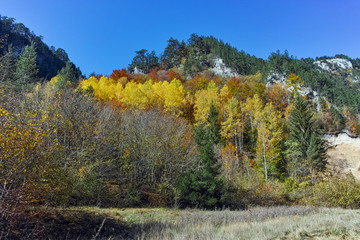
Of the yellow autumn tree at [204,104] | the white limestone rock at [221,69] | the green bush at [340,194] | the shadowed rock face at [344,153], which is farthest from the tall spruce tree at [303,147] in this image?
the white limestone rock at [221,69]

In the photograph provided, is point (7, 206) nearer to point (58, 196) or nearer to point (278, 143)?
point (58, 196)

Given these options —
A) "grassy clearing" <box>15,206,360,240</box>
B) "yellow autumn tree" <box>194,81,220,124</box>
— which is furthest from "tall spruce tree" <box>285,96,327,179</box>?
"grassy clearing" <box>15,206,360,240</box>

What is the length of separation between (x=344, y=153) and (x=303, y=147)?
19073mm

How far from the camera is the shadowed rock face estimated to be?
3531cm

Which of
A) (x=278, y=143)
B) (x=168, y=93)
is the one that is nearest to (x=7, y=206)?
(x=278, y=143)

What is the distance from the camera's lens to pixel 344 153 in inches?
1549

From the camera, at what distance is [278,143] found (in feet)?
92.9

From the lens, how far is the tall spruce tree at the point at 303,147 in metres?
26.0

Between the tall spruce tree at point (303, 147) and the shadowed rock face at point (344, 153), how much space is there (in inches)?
394

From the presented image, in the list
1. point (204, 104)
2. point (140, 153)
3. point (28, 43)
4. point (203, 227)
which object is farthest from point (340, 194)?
point (28, 43)

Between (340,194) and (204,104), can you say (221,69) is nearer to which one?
(204,104)

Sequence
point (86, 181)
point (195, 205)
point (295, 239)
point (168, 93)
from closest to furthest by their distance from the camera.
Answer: point (295, 239) < point (86, 181) < point (195, 205) < point (168, 93)

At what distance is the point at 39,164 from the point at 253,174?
21.6 m

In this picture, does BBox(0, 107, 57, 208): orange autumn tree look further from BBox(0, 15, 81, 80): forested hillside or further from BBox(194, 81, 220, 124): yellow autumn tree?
BBox(0, 15, 81, 80): forested hillside
